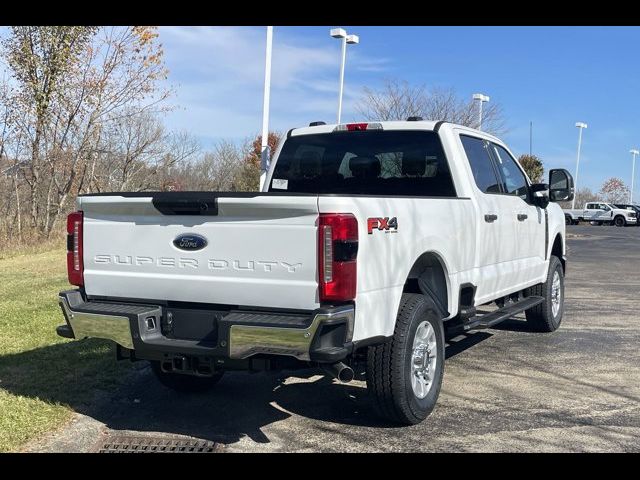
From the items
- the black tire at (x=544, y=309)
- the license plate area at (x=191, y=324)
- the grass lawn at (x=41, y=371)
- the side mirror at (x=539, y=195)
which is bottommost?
the grass lawn at (x=41, y=371)

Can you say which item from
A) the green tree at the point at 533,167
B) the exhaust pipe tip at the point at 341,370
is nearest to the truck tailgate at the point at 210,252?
the exhaust pipe tip at the point at 341,370

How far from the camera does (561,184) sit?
7.18 m

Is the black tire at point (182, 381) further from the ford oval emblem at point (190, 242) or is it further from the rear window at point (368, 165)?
the rear window at point (368, 165)

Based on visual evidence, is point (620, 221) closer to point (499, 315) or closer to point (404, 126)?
point (499, 315)

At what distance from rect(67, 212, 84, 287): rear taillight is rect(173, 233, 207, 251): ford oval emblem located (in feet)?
2.58

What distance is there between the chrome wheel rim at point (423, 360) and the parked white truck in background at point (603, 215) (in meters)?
48.0

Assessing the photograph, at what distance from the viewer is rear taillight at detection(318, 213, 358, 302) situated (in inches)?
146

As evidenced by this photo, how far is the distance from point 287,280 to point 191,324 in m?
0.72

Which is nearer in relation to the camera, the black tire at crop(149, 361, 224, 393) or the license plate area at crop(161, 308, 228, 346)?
the license plate area at crop(161, 308, 228, 346)

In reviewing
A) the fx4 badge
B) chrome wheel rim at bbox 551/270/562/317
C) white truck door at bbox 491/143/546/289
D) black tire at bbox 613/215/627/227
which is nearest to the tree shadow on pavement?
the fx4 badge

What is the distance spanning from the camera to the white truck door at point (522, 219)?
649cm

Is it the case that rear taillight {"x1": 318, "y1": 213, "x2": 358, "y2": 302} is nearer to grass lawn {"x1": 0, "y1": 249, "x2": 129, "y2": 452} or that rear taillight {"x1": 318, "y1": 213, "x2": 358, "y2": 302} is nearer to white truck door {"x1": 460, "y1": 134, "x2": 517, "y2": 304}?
white truck door {"x1": 460, "y1": 134, "x2": 517, "y2": 304}

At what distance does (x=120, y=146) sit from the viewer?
82.4 feet
